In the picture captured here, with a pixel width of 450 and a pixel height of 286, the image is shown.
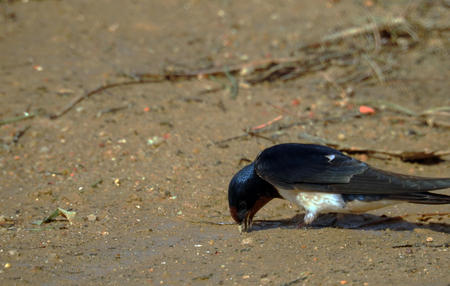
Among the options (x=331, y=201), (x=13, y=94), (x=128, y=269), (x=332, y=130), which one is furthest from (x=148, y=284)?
(x=13, y=94)

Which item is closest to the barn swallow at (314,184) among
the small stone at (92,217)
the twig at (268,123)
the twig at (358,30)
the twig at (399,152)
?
the small stone at (92,217)

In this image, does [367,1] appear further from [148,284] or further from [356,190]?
[148,284]

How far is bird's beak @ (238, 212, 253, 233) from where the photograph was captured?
3924mm

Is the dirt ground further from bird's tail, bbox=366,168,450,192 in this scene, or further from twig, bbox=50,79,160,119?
bird's tail, bbox=366,168,450,192

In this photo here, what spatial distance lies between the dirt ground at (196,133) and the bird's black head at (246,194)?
0.11 metres

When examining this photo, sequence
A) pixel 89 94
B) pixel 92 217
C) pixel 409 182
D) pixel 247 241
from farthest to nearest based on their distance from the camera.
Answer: pixel 89 94 < pixel 92 217 < pixel 247 241 < pixel 409 182

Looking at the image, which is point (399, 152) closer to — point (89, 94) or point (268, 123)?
point (268, 123)

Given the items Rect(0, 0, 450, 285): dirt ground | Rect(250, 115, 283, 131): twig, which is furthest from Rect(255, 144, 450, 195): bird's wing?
Rect(250, 115, 283, 131): twig

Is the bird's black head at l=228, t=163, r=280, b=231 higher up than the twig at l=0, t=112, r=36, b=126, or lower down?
higher up

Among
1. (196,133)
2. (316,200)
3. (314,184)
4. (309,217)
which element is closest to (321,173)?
(314,184)

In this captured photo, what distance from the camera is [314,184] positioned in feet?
12.5

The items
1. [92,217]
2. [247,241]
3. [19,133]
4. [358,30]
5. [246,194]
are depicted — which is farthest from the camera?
[358,30]

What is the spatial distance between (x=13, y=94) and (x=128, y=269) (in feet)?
9.61

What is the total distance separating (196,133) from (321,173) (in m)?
1.69
